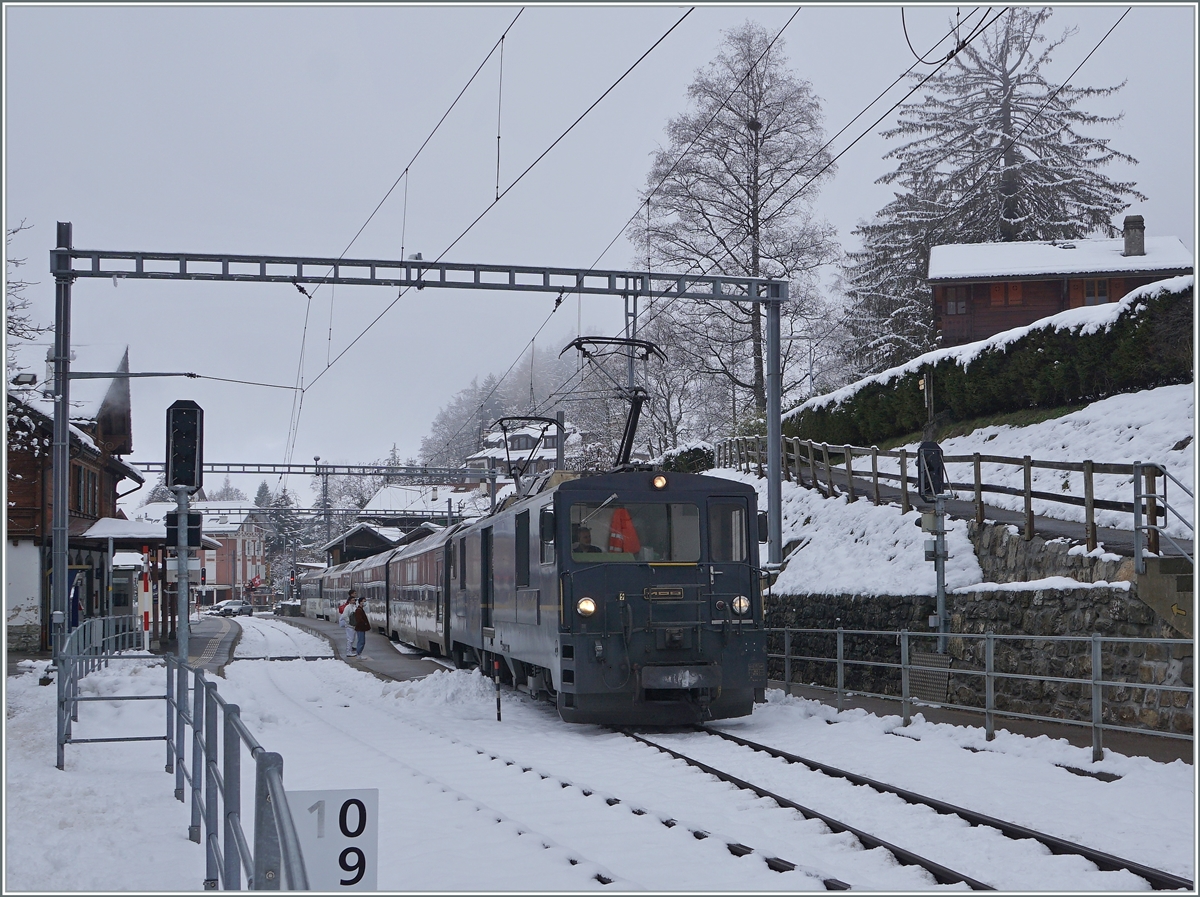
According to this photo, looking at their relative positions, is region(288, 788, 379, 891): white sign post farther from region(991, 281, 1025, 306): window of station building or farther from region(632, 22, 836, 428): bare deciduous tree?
region(991, 281, 1025, 306): window of station building

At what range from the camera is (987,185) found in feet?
152

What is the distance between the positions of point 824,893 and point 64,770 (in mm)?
8523

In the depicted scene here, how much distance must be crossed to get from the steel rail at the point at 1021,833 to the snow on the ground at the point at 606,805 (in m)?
0.13

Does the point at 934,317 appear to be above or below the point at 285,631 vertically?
above

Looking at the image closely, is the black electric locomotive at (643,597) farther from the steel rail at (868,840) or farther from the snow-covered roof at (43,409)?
the snow-covered roof at (43,409)

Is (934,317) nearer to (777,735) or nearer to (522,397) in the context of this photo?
(777,735)

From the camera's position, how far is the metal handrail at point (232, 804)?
376 cm

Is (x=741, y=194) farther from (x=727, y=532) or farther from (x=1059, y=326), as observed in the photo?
(x=727, y=532)

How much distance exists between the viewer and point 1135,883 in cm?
690

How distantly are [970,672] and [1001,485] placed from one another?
32.5 ft

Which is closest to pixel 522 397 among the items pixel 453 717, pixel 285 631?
pixel 285 631

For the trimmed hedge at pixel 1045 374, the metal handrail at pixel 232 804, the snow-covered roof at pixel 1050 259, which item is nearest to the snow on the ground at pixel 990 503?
the trimmed hedge at pixel 1045 374

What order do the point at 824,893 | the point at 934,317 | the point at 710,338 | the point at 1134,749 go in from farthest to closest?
the point at 934,317 < the point at 710,338 < the point at 1134,749 < the point at 824,893

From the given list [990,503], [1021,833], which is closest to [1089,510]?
[1021,833]
